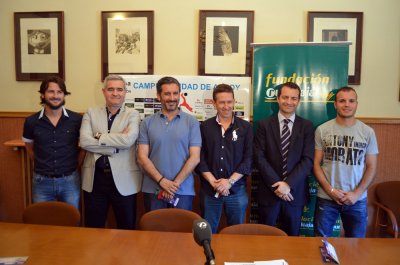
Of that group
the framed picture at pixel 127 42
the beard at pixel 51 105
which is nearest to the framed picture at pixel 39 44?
the framed picture at pixel 127 42

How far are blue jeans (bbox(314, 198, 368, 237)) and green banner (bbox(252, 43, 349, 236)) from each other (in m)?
0.49

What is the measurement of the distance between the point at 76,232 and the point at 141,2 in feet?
8.31

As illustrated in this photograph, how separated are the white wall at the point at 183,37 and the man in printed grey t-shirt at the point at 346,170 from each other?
0.93 m

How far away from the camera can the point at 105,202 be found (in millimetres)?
2754

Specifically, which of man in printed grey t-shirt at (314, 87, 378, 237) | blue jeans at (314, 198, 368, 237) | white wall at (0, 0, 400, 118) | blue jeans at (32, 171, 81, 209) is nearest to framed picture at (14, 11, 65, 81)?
white wall at (0, 0, 400, 118)

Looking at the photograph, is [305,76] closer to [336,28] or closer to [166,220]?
[336,28]

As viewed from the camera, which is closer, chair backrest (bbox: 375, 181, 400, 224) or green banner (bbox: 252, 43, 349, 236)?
green banner (bbox: 252, 43, 349, 236)

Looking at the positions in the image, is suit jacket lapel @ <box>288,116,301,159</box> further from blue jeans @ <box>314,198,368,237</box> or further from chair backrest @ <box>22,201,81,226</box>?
chair backrest @ <box>22,201,81,226</box>

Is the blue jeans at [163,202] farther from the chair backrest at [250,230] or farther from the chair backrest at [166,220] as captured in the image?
the chair backrest at [250,230]

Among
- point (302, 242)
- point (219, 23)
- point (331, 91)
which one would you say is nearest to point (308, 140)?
point (331, 91)

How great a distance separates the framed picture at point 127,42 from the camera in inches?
135

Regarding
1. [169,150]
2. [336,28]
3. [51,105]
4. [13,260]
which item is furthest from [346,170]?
[51,105]

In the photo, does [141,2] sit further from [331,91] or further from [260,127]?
[331,91]

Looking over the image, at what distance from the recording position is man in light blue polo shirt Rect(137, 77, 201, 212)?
8.59ft
